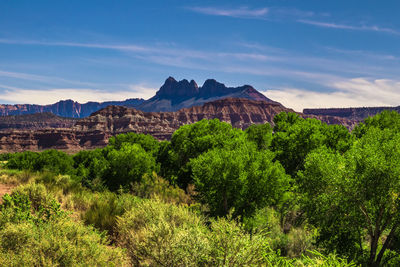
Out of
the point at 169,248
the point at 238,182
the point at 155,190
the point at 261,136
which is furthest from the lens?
the point at 261,136

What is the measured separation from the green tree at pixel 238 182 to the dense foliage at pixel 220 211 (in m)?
0.08

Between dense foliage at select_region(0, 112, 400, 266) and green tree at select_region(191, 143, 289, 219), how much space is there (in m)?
0.08

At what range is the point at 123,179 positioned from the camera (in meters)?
30.2

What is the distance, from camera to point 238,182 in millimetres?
18484

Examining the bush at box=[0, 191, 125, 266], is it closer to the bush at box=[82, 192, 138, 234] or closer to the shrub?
the shrub

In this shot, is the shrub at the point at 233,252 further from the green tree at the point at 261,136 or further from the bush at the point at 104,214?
the green tree at the point at 261,136

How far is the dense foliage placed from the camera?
750 centimetres

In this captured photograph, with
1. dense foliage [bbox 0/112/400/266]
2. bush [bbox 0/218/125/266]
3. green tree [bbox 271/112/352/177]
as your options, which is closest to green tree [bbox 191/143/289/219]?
dense foliage [bbox 0/112/400/266]

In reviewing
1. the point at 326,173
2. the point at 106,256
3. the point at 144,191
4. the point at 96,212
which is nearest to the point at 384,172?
the point at 326,173

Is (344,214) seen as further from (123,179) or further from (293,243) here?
(123,179)

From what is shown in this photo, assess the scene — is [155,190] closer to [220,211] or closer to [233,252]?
[220,211]

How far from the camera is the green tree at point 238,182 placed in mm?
18609

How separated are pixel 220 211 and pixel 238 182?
3.14 metres

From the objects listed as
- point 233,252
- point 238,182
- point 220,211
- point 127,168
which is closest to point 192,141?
point 127,168
